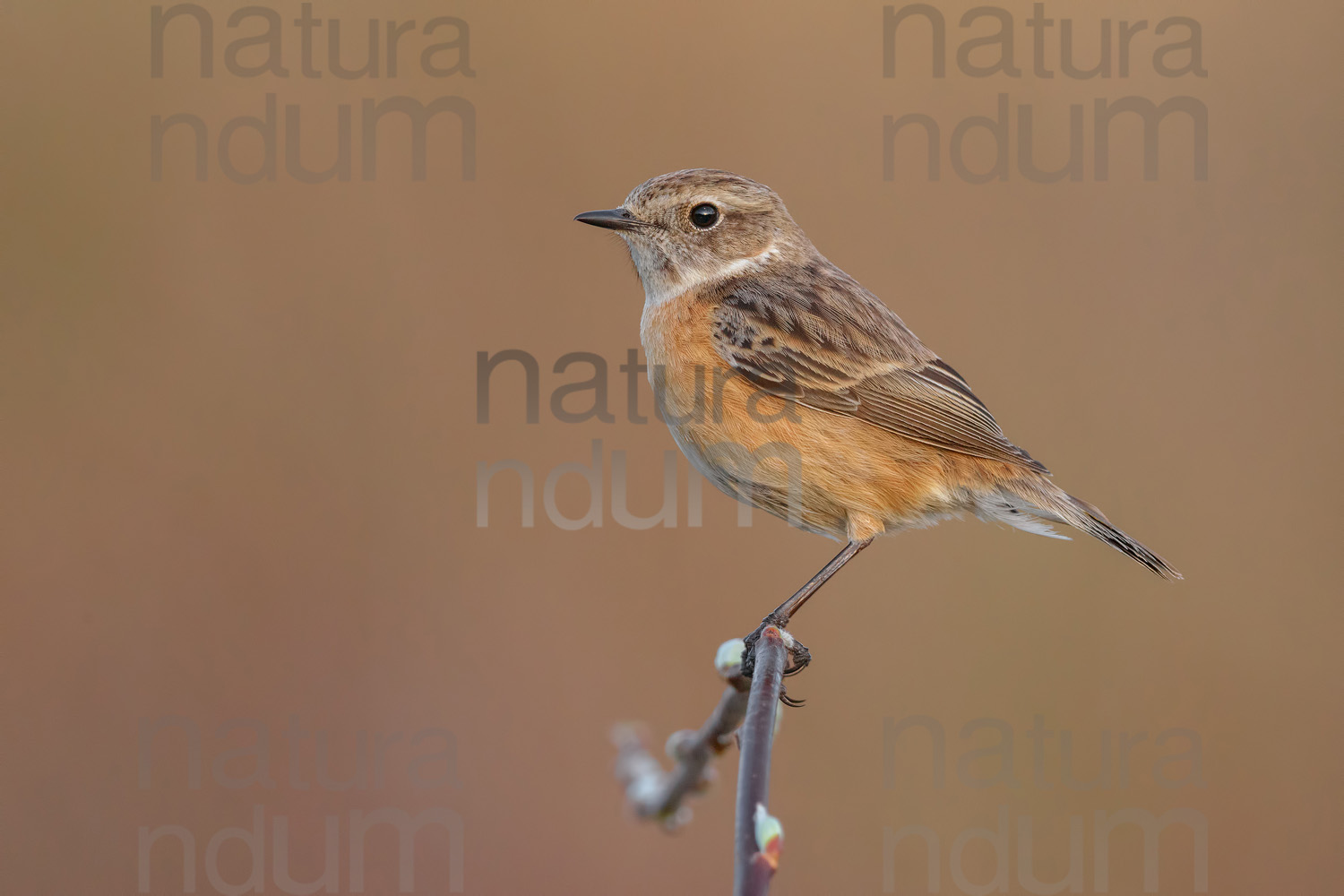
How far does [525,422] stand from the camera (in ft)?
18.4

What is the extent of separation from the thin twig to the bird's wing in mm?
1454

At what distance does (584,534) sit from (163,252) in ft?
9.11

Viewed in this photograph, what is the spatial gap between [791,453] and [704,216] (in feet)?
3.62

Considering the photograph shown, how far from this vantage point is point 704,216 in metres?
4.05

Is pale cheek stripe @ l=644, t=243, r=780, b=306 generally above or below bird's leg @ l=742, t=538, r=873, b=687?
above

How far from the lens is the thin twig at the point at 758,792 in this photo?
1499 mm

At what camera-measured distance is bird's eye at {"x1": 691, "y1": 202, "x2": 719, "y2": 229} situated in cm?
403

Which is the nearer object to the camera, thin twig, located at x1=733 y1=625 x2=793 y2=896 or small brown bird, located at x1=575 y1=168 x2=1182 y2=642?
thin twig, located at x1=733 y1=625 x2=793 y2=896

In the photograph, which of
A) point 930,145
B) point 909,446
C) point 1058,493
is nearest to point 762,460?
point 909,446

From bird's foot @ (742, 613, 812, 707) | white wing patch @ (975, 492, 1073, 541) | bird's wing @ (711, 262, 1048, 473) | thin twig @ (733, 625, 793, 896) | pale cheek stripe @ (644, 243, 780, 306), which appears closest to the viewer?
thin twig @ (733, 625, 793, 896)

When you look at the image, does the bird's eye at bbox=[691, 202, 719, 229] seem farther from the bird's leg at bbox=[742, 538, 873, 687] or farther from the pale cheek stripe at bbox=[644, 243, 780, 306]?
the bird's leg at bbox=[742, 538, 873, 687]

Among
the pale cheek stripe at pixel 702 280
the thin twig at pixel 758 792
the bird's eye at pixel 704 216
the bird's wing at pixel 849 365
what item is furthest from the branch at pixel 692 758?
the bird's eye at pixel 704 216

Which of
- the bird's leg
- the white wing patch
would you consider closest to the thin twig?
the bird's leg

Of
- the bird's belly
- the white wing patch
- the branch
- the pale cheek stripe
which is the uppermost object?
the pale cheek stripe
